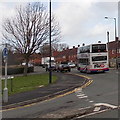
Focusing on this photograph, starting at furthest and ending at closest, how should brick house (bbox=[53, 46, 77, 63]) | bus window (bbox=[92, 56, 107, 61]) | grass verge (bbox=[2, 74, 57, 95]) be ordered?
brick house (bbox=[53, 46, 77, 63]) < bus window (bbox=[92, 56, 107, 61]) < grass verge (bbox=[2, 74, 57, 95])

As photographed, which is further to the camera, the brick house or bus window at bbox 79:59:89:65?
the brick house

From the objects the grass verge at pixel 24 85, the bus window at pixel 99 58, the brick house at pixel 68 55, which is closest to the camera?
the grass verge at pixel 24 85

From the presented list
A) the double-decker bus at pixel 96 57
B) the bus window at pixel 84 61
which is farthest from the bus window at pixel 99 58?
the bus window at pixel 84 61

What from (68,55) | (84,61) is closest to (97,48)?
(84,61)

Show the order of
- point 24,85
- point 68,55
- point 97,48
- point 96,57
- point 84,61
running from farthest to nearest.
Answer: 1. point 68,55
2. point 84,61
3. point 97,48
4. point 96,57
5. point 24,85

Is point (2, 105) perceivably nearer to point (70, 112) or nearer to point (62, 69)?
point (70, 112)

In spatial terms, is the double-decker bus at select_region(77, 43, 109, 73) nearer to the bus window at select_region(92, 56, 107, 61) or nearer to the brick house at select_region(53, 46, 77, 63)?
the bus window at select_region(92, 56, 107, 61)

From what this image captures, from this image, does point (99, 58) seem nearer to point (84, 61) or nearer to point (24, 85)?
point (84, 61)

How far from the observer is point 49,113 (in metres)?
7.31

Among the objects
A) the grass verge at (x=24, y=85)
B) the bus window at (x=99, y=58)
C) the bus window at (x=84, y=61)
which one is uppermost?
the bus window at (x=99, y=58)

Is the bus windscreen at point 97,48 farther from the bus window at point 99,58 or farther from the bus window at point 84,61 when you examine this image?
the bus window at point 84,61

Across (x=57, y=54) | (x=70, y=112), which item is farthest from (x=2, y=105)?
(x=57, y=54)

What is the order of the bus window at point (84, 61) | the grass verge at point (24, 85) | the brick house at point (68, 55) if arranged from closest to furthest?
1. the grass verge at point (24, 85)
2. the bus window at point (84, 61)
3. the brick house at point (68, 55)

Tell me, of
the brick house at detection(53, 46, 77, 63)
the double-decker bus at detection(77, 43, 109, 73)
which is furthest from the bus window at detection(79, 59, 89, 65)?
the brick house at detection(53, 46, 77, 63)
